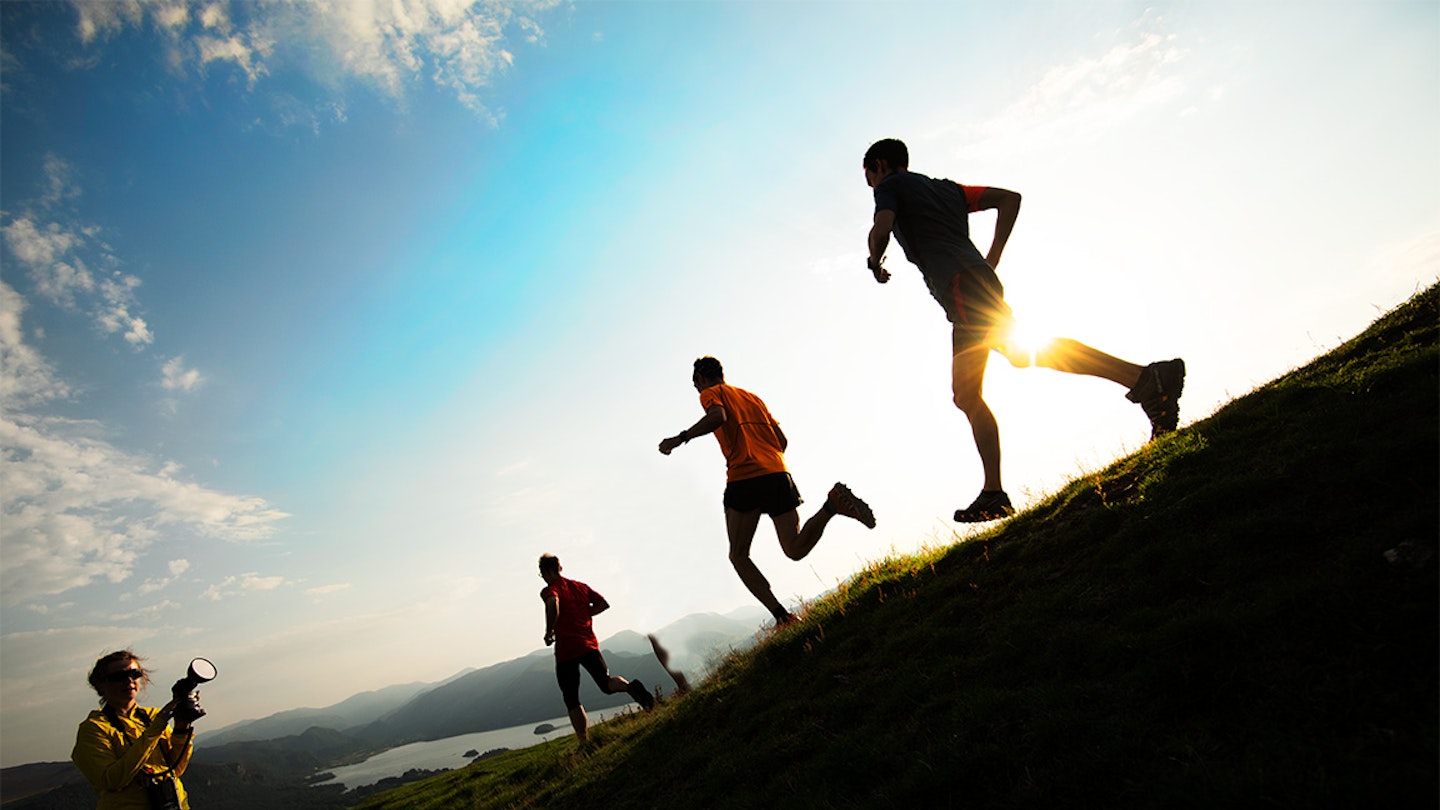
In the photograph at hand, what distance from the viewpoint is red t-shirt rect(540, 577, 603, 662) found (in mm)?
8906

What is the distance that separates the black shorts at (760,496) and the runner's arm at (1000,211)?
11.0 feet

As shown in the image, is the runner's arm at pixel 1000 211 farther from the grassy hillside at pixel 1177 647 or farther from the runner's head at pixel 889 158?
the grassy hillside at pixel 1177 647

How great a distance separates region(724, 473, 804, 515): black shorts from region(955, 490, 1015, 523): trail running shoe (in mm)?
2418

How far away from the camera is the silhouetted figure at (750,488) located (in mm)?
6984

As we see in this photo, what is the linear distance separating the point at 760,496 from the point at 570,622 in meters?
3.93

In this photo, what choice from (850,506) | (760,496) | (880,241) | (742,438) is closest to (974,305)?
(880,241)

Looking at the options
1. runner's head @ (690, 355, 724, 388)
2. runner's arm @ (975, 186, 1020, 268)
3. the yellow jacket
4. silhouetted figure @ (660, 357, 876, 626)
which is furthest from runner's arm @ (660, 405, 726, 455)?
the yellow jacket

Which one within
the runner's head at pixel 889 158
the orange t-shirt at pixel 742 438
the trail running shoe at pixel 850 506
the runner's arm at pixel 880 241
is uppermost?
Result: the runner's head at pixel 889 158

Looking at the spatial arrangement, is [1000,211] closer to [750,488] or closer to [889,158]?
[889,158]

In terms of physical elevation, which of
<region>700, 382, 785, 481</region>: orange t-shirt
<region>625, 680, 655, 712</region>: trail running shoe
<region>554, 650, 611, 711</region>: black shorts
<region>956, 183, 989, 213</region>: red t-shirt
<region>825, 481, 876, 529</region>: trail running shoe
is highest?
<region>956, 183, 989, 213</region>: red t-shirt

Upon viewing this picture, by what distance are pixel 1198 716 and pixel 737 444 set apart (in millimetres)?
5282

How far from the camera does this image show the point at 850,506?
6680 mm

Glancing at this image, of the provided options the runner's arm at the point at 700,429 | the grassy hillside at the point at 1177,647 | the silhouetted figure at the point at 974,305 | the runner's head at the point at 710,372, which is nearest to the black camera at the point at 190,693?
the grassy hillside at the point at 1177,647

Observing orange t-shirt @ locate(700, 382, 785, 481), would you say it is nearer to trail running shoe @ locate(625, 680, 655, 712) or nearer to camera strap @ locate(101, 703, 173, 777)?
trail running shoe @ locate(625, 680, 655, 712)
